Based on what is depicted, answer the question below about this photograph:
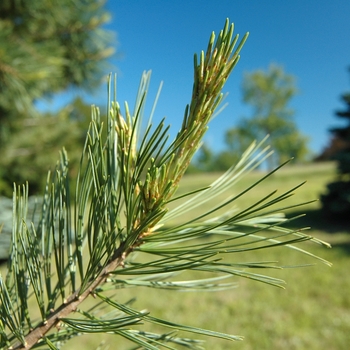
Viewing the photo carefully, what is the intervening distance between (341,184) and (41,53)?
620cm

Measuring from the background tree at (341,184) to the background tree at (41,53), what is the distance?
16.9 feet

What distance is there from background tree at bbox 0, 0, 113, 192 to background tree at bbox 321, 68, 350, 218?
5.15 metres

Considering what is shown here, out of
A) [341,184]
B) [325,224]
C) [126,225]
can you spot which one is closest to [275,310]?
[126,225]

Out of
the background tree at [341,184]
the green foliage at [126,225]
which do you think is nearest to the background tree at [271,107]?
the background tree at [341,184]

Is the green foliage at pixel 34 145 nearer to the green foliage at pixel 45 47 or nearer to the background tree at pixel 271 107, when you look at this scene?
the green foliage at pixel 45 47

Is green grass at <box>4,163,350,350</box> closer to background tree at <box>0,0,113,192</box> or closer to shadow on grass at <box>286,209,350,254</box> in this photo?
shadow on grass at <box>286,209,350,254</box>

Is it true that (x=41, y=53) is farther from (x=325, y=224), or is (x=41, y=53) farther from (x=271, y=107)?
(x=271, y=107)

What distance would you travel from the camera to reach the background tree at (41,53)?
199 cm

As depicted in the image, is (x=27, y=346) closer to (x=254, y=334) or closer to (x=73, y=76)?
(x=254, y=334)

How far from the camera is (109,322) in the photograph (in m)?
0.34

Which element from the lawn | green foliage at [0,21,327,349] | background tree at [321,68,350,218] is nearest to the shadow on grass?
background tree at [321,68,350,218]

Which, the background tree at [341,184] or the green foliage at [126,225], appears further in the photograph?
the background tree at [341,184]

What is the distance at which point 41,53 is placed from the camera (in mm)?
2371

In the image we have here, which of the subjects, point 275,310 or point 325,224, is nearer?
point 275,310
